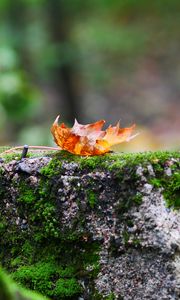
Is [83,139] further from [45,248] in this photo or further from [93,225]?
[45,248]

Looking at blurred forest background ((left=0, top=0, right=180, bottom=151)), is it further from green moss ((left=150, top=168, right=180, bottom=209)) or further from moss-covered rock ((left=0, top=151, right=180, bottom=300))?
green moss ((left=150, top=168, right=180, bottom=209))

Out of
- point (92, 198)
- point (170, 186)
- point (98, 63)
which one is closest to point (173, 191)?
point (170, 186)

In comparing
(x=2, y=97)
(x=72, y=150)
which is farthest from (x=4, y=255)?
(x=2, y=97)

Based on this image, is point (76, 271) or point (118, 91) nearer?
point (76, 271)

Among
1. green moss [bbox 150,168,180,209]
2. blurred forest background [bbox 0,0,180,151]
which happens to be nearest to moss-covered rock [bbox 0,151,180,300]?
green moss [bbox 150,168,180,209]

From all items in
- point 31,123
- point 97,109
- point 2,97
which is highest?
point 97,109

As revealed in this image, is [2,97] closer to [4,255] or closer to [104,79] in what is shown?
[4,255]
